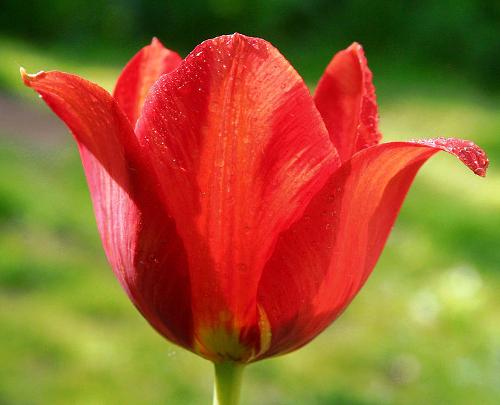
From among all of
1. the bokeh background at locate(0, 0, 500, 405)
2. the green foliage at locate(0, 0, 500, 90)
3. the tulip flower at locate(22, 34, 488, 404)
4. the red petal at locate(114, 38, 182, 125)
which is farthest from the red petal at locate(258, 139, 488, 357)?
the green foliage at locate(0, 0, 500, 90)

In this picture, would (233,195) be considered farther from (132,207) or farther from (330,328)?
(330,328)

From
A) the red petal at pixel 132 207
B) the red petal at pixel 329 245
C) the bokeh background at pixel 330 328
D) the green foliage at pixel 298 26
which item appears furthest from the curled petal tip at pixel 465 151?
the green foliage at pixel 298 26

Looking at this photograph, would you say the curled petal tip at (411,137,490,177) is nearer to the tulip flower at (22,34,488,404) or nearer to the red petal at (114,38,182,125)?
the tulip flower at (22,34,488,404)

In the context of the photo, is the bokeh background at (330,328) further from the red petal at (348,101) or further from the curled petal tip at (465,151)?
the curled petal tip at (465,151)

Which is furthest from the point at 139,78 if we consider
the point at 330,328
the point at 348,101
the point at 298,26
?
the point at 298,26

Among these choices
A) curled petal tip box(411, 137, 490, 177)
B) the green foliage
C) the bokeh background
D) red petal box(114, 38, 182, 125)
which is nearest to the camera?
curled petal tip box(411, 137, 490, 177)

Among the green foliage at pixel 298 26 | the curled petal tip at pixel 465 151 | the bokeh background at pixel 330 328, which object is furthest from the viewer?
the green foliage at pixel 298 26
